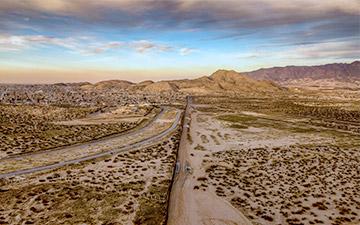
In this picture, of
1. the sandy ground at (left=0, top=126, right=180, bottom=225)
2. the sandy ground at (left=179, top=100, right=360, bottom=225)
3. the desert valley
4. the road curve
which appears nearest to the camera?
the sandy ground at (left=0, top=126, right=180, bottom=225)

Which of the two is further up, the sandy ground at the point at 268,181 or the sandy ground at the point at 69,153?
the sandy ground at the point at 69,153

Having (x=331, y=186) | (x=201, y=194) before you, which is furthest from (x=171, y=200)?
(x=331, y=186)

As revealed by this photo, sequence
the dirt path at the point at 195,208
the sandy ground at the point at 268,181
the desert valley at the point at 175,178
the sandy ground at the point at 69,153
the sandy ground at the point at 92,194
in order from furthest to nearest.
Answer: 1. the sandy ground at the point at 69,153
2. the sandy ground at the point at 268,181
3. the desert valley at the point at 175,178
4. the dirt path at the point at 195,208
5. the sandy ground at the point at 92,194

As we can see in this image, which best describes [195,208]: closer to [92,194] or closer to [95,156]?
[92,194]

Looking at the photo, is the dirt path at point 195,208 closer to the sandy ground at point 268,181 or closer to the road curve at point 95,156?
the sandy ground at point 268,181

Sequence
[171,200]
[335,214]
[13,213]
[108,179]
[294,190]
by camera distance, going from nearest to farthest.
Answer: [13,213], [335,214], [171,200], [294,190], [108,179]

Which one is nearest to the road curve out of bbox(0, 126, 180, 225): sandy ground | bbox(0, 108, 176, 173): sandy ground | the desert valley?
the desert valley

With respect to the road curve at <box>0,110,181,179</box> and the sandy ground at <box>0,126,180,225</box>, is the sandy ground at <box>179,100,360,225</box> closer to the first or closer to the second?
the sandy ground at <box>0,126,180,225</box>

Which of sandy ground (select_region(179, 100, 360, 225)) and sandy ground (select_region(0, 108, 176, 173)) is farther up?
sandy ground (select_region(0, 108, 176, 173))

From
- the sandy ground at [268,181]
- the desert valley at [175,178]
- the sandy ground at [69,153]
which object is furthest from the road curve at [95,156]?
the sandy ground at [268,181]

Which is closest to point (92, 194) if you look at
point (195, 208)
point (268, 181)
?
point (195, 208)

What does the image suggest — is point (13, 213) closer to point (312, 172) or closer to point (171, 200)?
point (171, 200)
